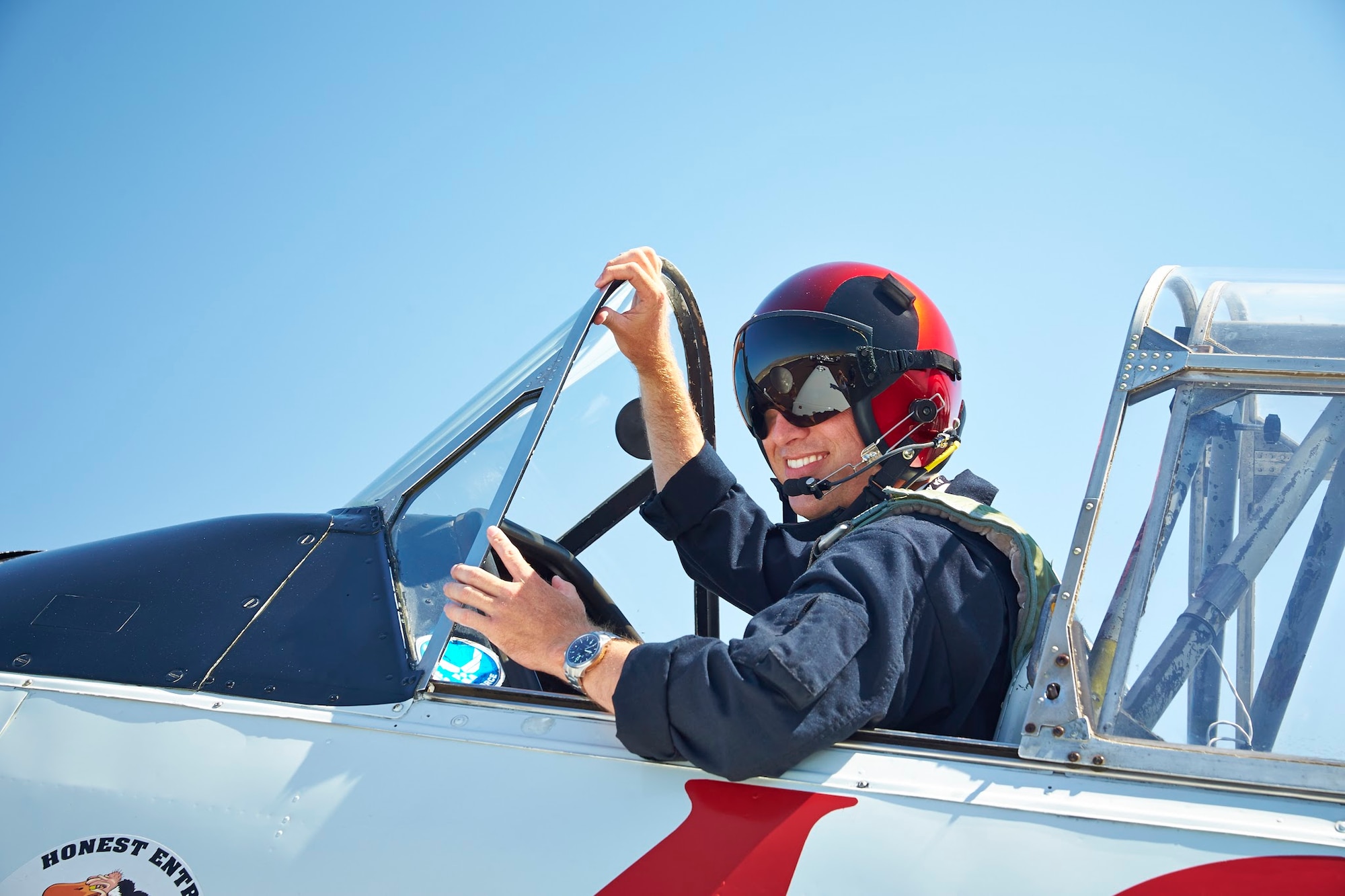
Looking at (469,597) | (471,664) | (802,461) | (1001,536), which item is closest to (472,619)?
(469,597)

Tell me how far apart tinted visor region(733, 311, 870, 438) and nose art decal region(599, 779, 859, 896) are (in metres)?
1.20

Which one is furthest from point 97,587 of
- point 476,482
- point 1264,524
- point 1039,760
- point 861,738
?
point 1264,524

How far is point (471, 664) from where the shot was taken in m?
2.26

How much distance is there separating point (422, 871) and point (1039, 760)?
1.02m

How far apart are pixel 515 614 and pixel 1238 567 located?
4.43 feet

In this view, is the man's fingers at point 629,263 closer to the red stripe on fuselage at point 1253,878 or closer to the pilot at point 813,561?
the pilot at point 813,561

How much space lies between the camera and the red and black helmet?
243cm

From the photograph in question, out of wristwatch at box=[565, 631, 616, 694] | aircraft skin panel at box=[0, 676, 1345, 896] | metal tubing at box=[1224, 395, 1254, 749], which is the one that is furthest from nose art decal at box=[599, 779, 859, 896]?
metal tubing at box=[1224, 395, 1254, 749]

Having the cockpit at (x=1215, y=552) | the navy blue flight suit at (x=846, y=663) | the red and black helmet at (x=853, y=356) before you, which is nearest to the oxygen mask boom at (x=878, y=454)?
the red and black helmet at (x=853, y=356)

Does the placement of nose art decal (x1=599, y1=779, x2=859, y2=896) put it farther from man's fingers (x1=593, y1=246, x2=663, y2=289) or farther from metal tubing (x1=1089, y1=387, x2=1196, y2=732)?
man's fingers (x1=593, y1=246, x2=663, y2=289)

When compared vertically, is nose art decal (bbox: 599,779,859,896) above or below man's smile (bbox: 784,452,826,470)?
below

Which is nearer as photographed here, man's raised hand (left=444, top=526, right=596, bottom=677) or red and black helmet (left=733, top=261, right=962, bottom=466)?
man's raised hand (left=444, top=526, right=596, bottom=677)

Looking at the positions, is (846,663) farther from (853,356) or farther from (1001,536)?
(853,356)

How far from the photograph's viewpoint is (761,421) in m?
2.75
